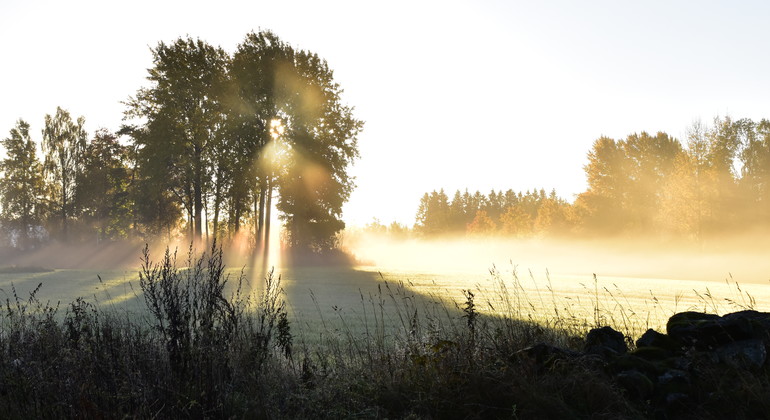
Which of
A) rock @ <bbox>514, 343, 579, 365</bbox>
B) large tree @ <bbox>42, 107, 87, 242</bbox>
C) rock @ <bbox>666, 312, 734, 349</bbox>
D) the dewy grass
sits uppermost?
large tree @ <bbox>42, 107, 87, 242</bbox>

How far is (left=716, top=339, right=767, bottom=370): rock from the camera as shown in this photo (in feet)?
18.0

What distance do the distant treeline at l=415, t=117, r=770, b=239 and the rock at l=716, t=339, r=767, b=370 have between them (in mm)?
38281

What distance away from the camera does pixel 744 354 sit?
5586mm

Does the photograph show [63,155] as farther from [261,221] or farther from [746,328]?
[746,328]

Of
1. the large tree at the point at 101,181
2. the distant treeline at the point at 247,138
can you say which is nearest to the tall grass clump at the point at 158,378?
the distant treeline at the point at 247,138

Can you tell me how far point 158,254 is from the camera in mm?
43781

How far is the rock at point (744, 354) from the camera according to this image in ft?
18.0

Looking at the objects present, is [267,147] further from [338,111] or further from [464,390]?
[464,390]

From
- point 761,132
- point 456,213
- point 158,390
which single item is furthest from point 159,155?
point 456,213

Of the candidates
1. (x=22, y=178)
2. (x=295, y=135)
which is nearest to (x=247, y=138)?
(x=295, y=135)

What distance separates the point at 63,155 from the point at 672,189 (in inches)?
2316

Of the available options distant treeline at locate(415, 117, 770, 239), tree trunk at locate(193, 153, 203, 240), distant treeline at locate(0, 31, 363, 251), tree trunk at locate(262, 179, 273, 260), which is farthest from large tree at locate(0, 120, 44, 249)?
distant treeline at locate(415, 117, 770, 239)

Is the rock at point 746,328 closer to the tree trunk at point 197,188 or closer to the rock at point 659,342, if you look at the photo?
the rock at point 659,342

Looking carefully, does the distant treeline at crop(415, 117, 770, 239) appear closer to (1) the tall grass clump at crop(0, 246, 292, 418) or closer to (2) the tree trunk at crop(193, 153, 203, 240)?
(2) the tree trunk at crop(193, 153, 203, 240)
